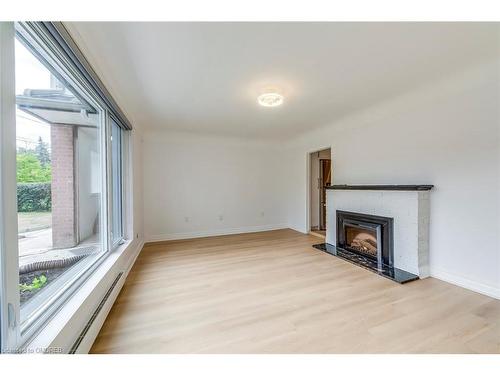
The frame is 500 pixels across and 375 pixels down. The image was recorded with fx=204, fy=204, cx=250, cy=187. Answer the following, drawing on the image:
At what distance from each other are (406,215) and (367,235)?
28.3 inches

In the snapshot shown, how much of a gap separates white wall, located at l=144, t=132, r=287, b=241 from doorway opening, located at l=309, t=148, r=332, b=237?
827 millimetres

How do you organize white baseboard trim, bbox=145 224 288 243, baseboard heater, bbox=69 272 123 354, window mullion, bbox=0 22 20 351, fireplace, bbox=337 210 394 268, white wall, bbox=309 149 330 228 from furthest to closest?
white wall, bbox=309 149 330 228 → white baseboard trim, bbox=145 224 288 243 → fireplace, bbox=337 210 394 268 → baseboard heater, bbox=69 272 123 354 → window mullion, bbox=0 22 20 351

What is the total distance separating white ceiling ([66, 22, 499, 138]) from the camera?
157cm

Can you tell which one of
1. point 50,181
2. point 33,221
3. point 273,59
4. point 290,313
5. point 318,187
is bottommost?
point 290,313

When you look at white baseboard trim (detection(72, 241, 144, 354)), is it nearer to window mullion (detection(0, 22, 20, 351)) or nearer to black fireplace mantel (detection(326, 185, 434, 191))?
window mullion (detection(0, 22, 20, 351))

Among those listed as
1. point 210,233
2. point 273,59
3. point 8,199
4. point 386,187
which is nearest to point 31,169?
point 8,199

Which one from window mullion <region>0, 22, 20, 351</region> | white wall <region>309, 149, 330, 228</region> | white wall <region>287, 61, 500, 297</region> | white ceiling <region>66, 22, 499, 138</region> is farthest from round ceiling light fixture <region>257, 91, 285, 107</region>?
white wall <region>309, 149, 330, 228</region>

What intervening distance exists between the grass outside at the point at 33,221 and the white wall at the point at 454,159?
12.5 ft

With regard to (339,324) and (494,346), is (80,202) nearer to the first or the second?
(339,324)

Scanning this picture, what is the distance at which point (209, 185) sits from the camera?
5.00 metres

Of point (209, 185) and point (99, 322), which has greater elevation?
point (209, 185)

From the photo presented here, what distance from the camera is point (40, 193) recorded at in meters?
1.26

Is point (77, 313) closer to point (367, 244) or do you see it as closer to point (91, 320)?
point (91, 320)
